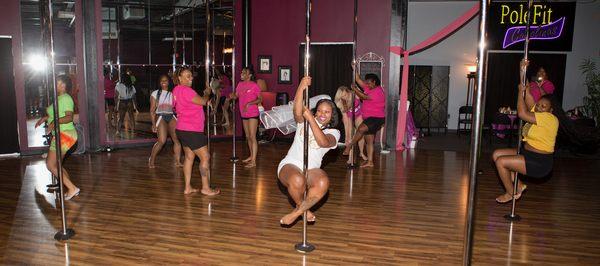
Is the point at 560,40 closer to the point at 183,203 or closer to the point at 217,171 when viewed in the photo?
the point at 217,171

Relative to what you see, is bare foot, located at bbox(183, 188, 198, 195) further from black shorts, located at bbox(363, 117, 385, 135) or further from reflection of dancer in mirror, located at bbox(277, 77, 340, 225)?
black shorts, located at bbox(363, 117, 385, 135)

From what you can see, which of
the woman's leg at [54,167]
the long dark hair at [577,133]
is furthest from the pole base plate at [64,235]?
the long dark hair at [577,133]

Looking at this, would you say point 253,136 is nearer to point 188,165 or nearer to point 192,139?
point 188,165

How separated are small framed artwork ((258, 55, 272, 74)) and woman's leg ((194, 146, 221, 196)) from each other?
5023mm

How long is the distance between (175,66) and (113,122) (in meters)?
1.76

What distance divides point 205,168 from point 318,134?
7.14 feet

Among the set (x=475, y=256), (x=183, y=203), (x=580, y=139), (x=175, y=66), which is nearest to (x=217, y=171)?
(x=183, y=203)

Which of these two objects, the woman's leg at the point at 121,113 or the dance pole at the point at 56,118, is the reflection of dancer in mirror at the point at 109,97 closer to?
the woman's leg at the point at 121,113

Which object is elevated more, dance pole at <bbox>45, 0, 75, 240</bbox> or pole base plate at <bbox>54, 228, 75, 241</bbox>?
dance pole at <bbox>45, 0, 75, 240</bbox>

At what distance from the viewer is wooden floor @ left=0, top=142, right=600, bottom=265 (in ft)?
13.3

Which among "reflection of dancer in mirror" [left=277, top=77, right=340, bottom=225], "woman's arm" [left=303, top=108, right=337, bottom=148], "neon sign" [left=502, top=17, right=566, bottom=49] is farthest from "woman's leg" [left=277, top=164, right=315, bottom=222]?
"neon sign" [left=502, top=17, right=566, bottom=49]

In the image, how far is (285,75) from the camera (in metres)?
10.5

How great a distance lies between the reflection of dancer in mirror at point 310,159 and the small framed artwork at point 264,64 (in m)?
6.26

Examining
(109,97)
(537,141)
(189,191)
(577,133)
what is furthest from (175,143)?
(577,133)
